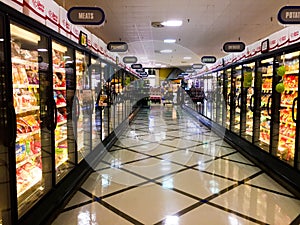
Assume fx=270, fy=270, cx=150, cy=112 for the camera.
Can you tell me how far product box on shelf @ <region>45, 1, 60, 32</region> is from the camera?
2943mm

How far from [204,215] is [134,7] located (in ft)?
14.5

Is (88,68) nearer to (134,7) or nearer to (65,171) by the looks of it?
(65,171)

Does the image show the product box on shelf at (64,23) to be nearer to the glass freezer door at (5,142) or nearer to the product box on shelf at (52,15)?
the product box on shelf at (52,15)

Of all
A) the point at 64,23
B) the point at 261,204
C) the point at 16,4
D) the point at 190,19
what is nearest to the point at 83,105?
the point at 64,23

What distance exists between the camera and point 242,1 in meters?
5.22

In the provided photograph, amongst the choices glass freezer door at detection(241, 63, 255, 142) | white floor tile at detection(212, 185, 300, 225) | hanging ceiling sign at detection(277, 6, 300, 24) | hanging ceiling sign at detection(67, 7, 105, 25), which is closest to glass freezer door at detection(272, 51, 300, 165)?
hanging ceiling sign at detection(277, 6, 300, 24)

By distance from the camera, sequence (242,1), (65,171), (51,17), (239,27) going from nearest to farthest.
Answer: (51,17) → (65,171) → (242,1) → (239,27)

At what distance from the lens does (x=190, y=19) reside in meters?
6.73

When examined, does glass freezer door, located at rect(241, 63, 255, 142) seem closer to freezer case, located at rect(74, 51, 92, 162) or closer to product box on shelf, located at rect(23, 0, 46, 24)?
freezer case, located at rect(74, 51, 92, 162)

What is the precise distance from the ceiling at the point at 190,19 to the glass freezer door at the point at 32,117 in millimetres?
2928

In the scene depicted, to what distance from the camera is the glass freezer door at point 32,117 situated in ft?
8.39

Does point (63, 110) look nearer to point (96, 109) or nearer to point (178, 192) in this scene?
point (96, 109)

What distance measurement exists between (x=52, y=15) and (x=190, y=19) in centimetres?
439

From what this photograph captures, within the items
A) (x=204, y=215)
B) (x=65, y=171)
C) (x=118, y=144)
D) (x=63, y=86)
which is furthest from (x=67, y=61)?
(x=118, y=144)
